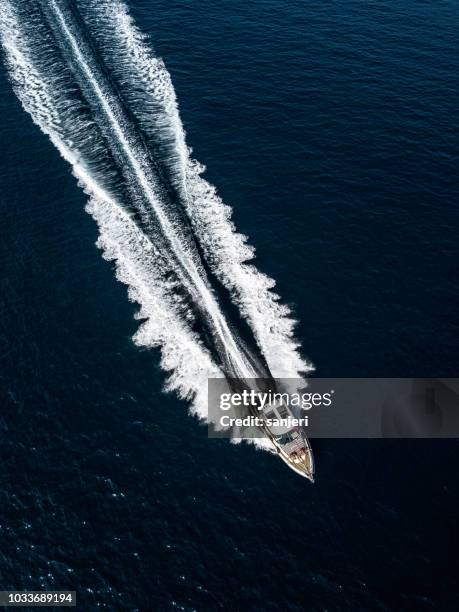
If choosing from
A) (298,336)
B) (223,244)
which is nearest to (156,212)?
(223,244)

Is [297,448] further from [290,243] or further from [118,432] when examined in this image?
[290,243]

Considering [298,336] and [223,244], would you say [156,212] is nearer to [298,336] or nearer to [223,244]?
[223,244]

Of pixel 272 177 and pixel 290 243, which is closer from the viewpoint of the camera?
pixel 290 243

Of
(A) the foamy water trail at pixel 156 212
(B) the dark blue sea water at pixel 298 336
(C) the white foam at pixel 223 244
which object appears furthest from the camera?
(C) the white foam at pixel 223 244

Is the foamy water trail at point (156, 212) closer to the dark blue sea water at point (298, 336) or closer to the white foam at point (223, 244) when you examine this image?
the white foam at point (223, 244)

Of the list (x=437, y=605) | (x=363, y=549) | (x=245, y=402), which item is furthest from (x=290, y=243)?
(x=437, y=605)

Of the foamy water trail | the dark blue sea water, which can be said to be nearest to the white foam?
the foamy water trail

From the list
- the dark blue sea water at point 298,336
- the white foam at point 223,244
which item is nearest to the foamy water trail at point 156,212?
the white foam at point 223,244
